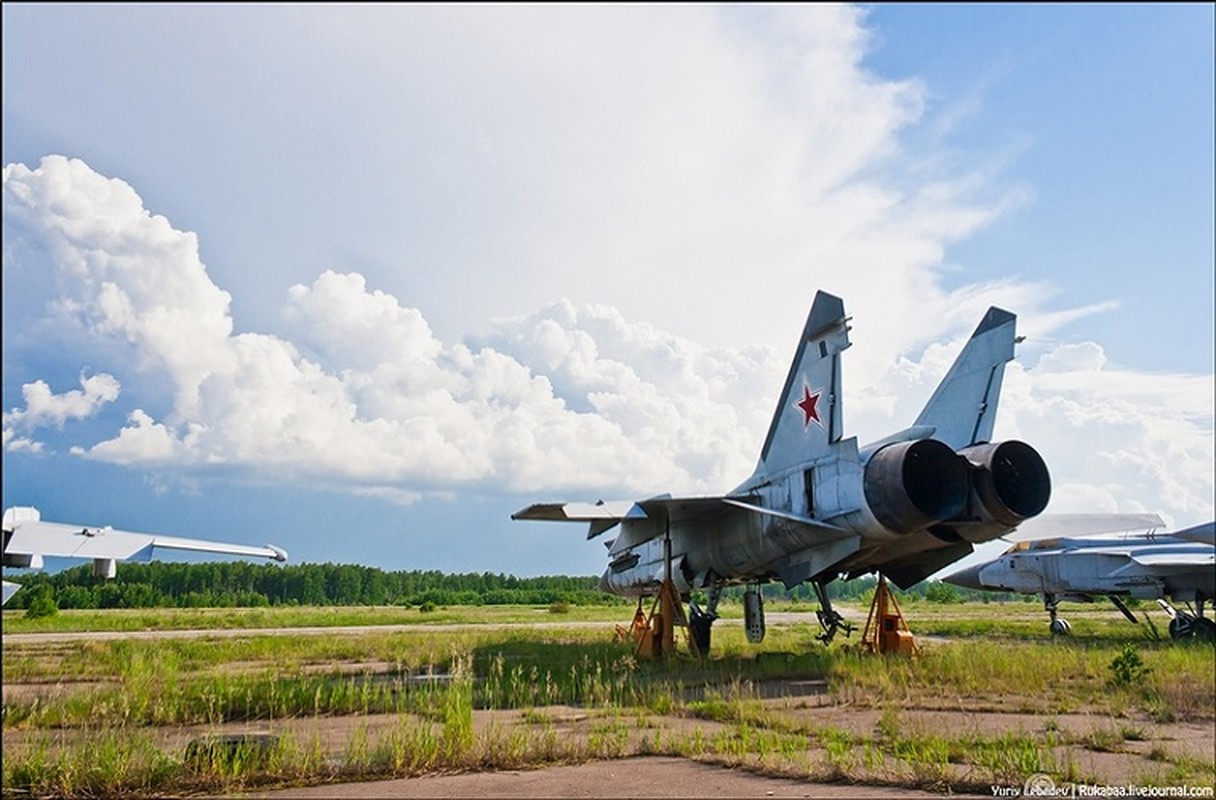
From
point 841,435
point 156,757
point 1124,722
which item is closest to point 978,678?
point 1124,722

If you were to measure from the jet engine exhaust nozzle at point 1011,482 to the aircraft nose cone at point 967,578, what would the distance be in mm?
14836

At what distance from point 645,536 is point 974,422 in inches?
270

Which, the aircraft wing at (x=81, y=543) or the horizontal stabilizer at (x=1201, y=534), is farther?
the aircraft wing at (x=81, y=543)

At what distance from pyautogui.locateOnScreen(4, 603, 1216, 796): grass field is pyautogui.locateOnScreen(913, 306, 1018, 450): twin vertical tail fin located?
3560 mm

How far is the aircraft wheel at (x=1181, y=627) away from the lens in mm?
19031

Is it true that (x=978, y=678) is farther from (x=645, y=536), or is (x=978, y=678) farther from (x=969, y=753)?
(x=645, y=536)

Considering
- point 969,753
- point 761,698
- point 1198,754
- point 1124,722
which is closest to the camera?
point 969,753

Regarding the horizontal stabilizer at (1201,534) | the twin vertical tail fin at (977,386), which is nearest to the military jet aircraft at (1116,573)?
the twin vertical tail fin at (977,386)

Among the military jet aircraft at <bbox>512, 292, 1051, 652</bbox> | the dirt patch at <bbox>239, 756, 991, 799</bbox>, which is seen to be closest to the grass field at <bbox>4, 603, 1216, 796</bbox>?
the dirt patch at <bbox>239, 756, 991, 799</bbox>

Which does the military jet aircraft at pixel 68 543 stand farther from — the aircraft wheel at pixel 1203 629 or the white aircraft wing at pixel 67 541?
the aircraft wheel at pixel 1203 629

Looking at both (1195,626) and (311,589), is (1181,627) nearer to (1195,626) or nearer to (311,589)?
(1195,626)

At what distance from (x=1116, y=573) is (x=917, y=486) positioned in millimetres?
12813

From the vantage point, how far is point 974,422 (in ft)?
44.2

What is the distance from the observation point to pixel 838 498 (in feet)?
38.4
